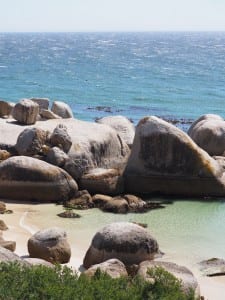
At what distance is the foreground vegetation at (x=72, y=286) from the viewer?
1045 cm

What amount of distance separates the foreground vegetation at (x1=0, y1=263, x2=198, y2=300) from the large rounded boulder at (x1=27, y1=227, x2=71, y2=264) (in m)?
4.53

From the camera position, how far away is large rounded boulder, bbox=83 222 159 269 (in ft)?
53.2

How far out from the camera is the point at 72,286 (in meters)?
11.1

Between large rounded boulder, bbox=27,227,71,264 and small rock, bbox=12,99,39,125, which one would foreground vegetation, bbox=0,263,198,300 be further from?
small rock, bbox=12,99,39,125

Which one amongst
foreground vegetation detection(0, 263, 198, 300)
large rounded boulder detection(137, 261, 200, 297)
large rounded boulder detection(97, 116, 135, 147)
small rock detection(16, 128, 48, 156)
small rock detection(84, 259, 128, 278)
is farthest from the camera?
large rounded boulder detection(97, 116, 135, 147)

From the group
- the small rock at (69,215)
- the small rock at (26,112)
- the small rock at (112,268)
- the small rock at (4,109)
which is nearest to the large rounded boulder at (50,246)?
the small rock at (112,268)

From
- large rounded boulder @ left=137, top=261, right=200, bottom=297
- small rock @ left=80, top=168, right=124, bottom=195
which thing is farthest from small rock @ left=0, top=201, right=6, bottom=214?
large rounded boulder @ left=137, top=261, right=200, bottom=297

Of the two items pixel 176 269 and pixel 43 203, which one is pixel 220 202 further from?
pixel 176 269

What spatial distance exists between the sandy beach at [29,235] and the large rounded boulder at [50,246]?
1.12 ft

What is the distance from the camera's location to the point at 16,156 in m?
23.1

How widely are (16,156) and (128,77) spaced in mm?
52470

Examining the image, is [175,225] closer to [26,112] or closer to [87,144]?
[87,144]

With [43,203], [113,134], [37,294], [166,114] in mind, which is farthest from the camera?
[166,114]

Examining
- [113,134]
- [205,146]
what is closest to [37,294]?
[113,134]
